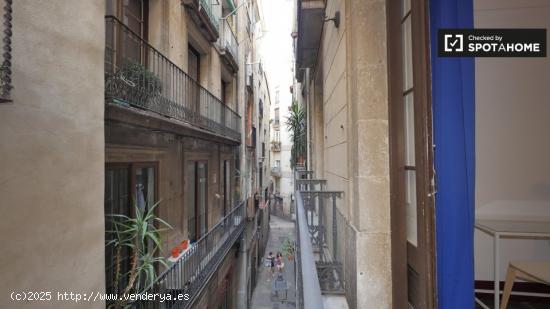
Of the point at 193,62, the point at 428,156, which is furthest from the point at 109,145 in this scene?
the point at 193,62

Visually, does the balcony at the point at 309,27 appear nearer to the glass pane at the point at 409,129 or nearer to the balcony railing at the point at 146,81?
the balcony railing at the point at 146,81

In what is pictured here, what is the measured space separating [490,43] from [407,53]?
0.58 meters

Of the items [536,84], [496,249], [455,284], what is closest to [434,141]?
[455,284]

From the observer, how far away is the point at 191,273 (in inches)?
243

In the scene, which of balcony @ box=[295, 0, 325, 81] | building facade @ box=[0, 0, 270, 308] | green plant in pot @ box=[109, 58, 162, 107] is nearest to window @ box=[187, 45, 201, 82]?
building facade @ box=[0, 0, 270, 308]

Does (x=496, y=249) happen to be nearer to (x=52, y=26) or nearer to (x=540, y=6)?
(x=540, y=6)

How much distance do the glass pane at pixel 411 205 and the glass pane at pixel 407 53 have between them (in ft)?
2.40

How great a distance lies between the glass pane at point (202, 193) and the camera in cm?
916

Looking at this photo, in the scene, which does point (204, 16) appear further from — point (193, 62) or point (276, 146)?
point (276, 146)

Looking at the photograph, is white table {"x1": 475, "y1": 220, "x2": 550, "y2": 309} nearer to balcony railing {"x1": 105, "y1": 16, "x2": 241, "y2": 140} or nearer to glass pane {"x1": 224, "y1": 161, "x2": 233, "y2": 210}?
balcony railing {"x1": 105, "y1": 16, "x2": 241, "y2": 140}

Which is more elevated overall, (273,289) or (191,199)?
(191,199)

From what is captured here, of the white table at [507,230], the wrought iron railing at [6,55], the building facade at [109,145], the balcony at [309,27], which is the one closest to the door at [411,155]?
the white table at [507,230]

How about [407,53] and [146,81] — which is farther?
[146,81]

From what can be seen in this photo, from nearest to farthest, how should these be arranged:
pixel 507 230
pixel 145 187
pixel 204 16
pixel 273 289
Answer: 1. pixel 507 230
2. pixel 145 187
3. pixel 204 16
4. pixel 273 289
